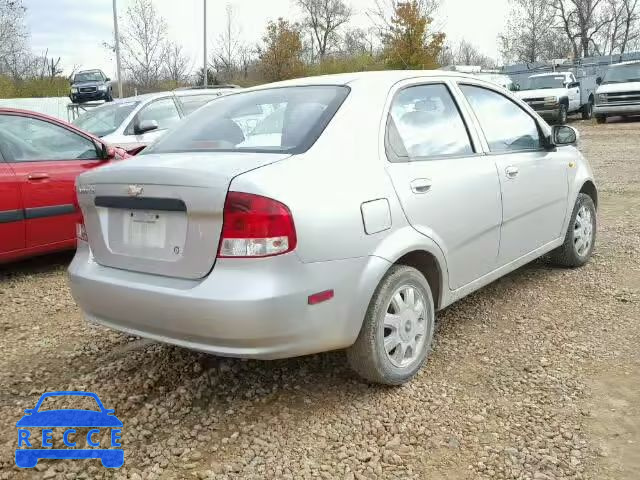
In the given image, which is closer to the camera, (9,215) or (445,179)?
(445,179)

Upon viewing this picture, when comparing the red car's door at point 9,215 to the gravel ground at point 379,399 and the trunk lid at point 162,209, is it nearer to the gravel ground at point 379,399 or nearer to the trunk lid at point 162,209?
the gravel ground at point 379,399

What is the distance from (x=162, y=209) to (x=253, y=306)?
62cm

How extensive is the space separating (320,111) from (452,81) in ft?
3.77

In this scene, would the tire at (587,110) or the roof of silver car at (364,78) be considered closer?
the roof of silver car at (364,78)

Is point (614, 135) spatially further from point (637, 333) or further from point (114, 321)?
point (114, 321)

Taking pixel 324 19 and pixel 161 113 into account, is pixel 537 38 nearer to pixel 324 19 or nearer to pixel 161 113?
pixel 324 19

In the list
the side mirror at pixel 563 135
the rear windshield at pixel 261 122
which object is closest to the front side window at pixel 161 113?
the rear windshield at pixel 261 122

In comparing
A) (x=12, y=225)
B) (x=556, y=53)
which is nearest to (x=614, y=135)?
(x=12, y=225)

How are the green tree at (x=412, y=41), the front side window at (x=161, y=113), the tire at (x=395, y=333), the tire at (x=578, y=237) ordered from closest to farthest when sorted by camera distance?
the tire at (x=395, y=333) → the tire at (x=578, y=237) → the front side window at (x=161, y=113) → the green tree at (x=412, y=41)

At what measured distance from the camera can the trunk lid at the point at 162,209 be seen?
2.62 m

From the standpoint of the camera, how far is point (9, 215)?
500cm

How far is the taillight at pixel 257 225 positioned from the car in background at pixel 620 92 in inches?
805

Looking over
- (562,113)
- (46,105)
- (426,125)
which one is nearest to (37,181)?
(426,125)

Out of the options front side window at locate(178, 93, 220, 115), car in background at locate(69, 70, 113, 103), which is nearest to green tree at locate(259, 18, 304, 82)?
car in background at locate(69, 70, 113, 103)
